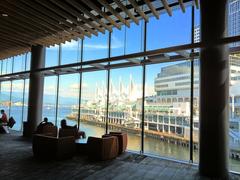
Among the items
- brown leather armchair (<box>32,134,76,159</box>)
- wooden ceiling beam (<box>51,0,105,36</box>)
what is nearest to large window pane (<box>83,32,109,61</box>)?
wooden ceiling beam (<box>51,0,105,36</box>)

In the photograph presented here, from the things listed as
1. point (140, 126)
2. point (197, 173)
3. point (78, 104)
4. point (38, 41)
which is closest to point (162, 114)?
point (140, 126)

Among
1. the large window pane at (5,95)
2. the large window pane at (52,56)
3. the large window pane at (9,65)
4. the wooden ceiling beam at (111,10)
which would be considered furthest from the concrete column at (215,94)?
the large window pane at (5,95)

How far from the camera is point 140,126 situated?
7832 millimetres

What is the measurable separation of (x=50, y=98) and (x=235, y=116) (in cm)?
840

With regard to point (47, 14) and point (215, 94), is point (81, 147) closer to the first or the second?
point (47, 14)

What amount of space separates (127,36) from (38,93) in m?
5.41

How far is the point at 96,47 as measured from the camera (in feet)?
30.5

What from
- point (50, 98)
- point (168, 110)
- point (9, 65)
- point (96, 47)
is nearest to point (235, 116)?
point (168, 110)

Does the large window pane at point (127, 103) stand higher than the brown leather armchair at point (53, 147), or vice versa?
the large window pane at point (127, 103)

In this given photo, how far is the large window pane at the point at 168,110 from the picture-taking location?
22.7 ft

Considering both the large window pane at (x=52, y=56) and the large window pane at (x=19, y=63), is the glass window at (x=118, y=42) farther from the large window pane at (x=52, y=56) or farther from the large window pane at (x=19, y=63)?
the large window pane at (x=19, y=63)

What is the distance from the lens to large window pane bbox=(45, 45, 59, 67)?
10797mm

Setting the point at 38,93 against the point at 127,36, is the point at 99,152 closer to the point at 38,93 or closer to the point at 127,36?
the point at 127,36

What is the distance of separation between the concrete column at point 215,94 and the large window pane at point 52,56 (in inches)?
294
